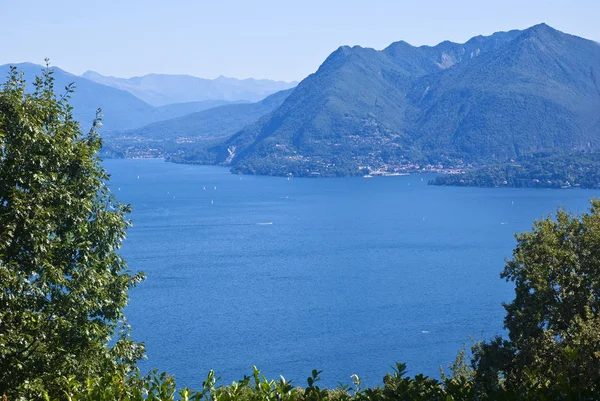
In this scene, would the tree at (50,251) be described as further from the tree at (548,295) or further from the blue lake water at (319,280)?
the blue lake water at (319,280)

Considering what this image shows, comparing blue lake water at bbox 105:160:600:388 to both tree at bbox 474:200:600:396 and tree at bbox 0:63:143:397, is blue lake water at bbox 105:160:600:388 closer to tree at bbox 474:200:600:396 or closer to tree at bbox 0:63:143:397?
tree at bbox 474:200:600:396

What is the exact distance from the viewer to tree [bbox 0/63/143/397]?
24.8ft

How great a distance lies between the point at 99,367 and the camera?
27.9ft

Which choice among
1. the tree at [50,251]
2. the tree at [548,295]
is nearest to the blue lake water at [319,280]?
the tree at [548,295]

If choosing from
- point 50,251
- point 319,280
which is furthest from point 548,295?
point 319,280

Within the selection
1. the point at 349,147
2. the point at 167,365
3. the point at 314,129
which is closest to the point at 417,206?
the point at 167,365

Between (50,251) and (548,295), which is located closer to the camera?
(50,251)

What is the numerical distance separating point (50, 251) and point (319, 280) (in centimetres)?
5043

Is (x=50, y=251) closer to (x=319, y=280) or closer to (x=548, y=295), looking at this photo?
(x=548, y=295)

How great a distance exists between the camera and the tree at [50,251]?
7564 millimetres

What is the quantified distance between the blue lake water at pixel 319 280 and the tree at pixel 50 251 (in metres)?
21.4

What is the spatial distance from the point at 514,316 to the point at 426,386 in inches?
408

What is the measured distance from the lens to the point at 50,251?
8102 millimetres

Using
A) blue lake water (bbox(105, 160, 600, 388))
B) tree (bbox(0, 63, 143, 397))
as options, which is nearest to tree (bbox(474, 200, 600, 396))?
tree (bbox(0, 63, 143, 397))
